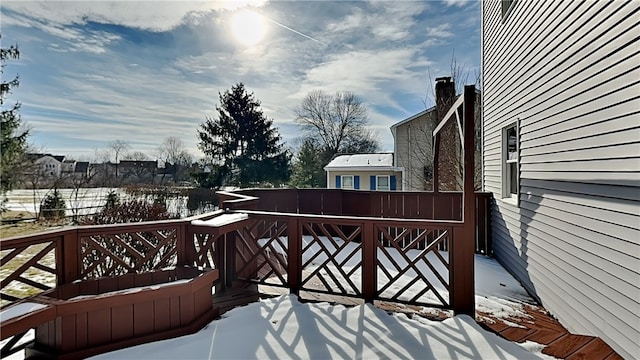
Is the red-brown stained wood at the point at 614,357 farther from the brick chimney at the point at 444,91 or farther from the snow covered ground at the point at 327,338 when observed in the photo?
the brick chimney at the point at 444,91

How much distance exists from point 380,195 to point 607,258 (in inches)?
185

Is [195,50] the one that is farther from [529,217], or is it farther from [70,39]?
[529,217]

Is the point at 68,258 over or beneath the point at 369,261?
over

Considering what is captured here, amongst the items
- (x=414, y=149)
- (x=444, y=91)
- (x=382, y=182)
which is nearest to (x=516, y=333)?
(x=444, y=91)

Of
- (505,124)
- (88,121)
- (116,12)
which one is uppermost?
(116,12)

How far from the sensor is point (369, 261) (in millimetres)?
3428

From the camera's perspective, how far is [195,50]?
8266 millimetres

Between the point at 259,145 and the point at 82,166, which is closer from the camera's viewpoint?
the point at 82,166

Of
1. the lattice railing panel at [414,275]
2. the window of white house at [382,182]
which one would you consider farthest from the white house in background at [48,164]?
the window of white house at [382,182]

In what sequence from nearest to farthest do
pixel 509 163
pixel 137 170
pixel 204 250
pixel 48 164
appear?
pixel 204 250
pixel 509 163
pixel 48 164
pixel 137 170

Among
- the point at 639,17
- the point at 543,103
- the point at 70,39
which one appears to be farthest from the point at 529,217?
the point at 70,39

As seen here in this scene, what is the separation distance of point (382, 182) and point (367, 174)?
0.78m

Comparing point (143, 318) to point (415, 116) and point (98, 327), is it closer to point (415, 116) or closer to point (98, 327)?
point (98, 327)

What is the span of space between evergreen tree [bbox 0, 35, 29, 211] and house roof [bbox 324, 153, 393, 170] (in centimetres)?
1123
